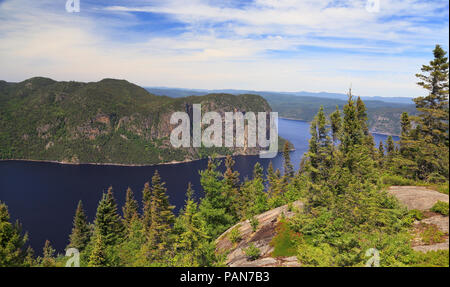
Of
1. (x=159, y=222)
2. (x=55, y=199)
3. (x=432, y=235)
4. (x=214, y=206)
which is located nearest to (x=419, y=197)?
(x=432, y=235)

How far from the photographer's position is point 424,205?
18438 mm

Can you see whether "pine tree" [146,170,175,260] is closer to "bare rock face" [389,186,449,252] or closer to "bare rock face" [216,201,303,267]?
"bare rock face" [216,201,303,267]

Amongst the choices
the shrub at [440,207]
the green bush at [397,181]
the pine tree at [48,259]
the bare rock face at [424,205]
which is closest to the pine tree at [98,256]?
the pine tree at [48,259]

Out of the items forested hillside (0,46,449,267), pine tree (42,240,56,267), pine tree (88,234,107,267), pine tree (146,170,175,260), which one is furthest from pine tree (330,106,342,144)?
pine tree (146,170,175,260)

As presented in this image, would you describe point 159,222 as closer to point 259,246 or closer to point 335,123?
point 259,246

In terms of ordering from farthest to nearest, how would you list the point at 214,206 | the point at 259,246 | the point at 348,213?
1. the point at 214,206
2. the point at 259,246
3. the point at 348,213

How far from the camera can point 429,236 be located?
15.5 m

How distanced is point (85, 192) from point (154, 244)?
439 feet

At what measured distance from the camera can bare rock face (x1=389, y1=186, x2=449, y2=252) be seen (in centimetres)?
1488

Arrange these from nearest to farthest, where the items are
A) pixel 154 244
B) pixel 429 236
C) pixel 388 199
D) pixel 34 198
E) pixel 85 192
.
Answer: pixel 429 236 < pixel 388 199 < pixel 154 244 < pixel 34 198 < pixel 85 192

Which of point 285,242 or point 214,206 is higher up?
point 285,242

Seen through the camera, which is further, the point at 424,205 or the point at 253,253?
the point at 253,253
